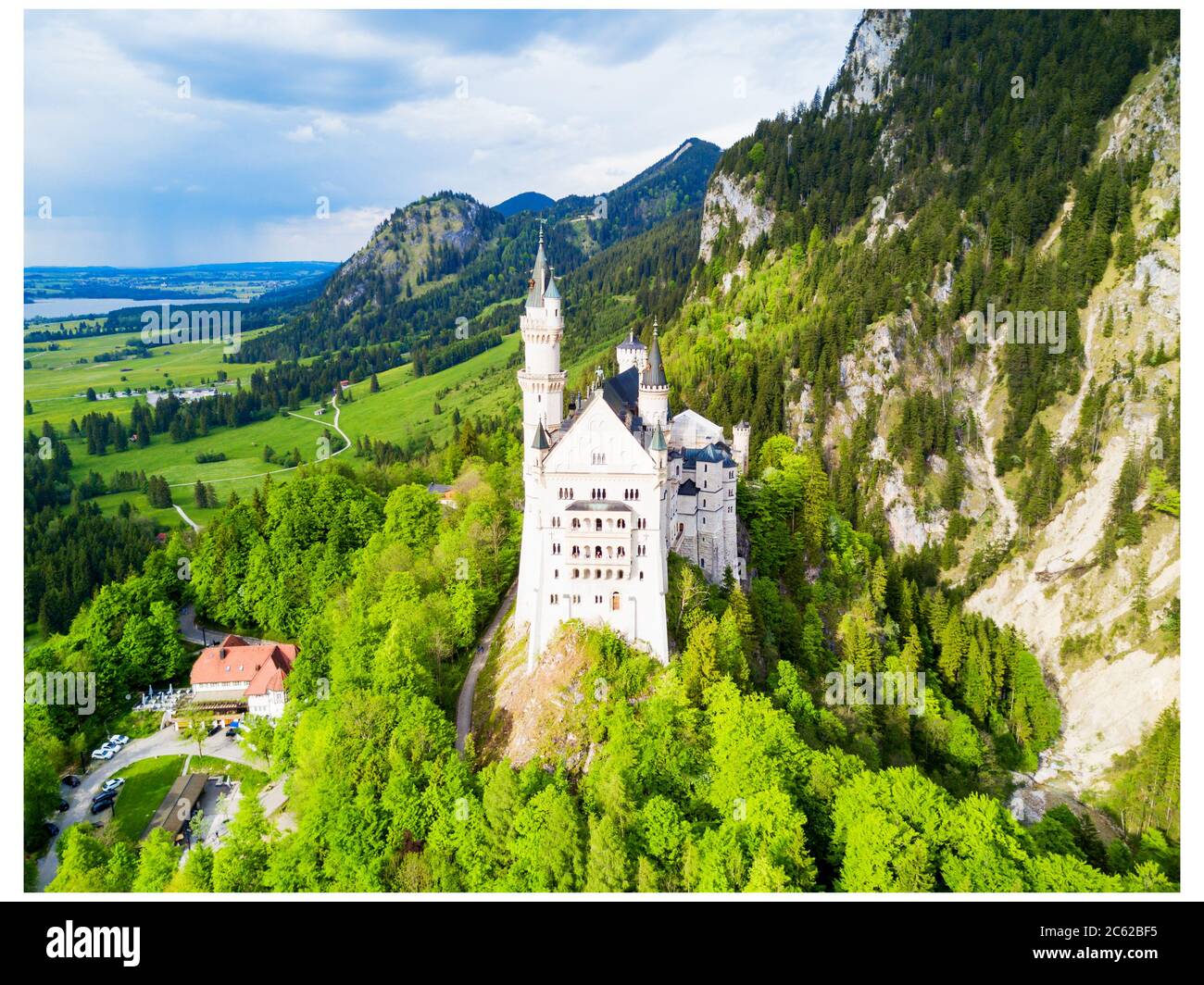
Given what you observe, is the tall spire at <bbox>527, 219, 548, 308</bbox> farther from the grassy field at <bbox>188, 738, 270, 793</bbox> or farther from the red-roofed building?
the grassy field at <bbox>188, 738, 270, 793</bbox>

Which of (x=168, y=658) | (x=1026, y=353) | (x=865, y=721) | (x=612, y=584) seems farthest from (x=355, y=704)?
(x=1026, y=353)

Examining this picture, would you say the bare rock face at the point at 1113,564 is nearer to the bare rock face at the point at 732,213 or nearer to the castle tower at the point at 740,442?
the castle tower at the point at 740,442

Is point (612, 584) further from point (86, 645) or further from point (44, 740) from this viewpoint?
point (86, 645)

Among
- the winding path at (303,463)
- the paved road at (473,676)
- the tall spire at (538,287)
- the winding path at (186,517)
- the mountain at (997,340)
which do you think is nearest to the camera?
the paved road at (473,676)

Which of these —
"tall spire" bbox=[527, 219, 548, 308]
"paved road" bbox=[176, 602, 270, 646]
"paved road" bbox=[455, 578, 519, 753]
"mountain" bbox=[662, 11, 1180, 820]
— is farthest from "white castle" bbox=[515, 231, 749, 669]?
"mountain" bbox=[662, 11, 1180, 820]

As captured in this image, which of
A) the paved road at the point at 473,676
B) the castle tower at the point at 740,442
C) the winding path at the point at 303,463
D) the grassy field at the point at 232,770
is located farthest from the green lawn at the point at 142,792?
the winding path at the point at 303,463

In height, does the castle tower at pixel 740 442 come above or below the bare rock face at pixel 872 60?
below
